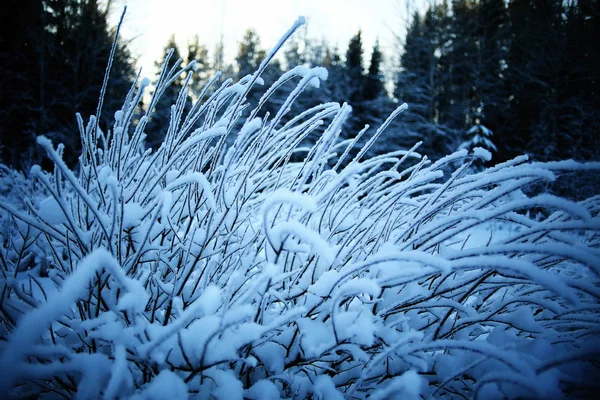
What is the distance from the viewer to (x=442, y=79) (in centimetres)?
1520

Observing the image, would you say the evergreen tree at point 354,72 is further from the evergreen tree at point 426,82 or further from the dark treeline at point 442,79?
the evergreen tree at point 426,82

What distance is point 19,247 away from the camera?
100 cm

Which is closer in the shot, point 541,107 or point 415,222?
point 415,222

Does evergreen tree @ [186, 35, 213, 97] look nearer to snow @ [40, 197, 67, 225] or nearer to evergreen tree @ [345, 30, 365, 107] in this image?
evergreen tree @ [345, 30, 365, 107]

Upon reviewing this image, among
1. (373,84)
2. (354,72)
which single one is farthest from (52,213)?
(373,84)

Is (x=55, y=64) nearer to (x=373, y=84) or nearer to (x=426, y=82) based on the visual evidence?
(x=373, y=84)

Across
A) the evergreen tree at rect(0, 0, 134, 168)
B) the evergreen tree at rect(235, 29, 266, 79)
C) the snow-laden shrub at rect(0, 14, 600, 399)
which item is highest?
the evergreen tree at rect(235, 29, 266, 79)

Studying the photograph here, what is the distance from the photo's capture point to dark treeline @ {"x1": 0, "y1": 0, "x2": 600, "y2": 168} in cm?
1167

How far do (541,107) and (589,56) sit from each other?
218 cm

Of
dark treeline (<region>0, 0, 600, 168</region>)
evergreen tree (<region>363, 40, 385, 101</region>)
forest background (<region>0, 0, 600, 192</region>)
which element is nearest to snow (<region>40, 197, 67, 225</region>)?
forest background (<region>0, 0, 600, 192</region>)

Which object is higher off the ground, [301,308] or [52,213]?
[52,213]

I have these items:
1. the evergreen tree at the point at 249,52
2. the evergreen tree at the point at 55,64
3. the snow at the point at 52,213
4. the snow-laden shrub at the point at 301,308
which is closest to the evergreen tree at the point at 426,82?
the evergreen tree at the point at 249,52

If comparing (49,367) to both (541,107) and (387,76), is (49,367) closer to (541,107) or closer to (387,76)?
(541,107)

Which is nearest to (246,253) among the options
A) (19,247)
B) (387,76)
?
(19,247)
